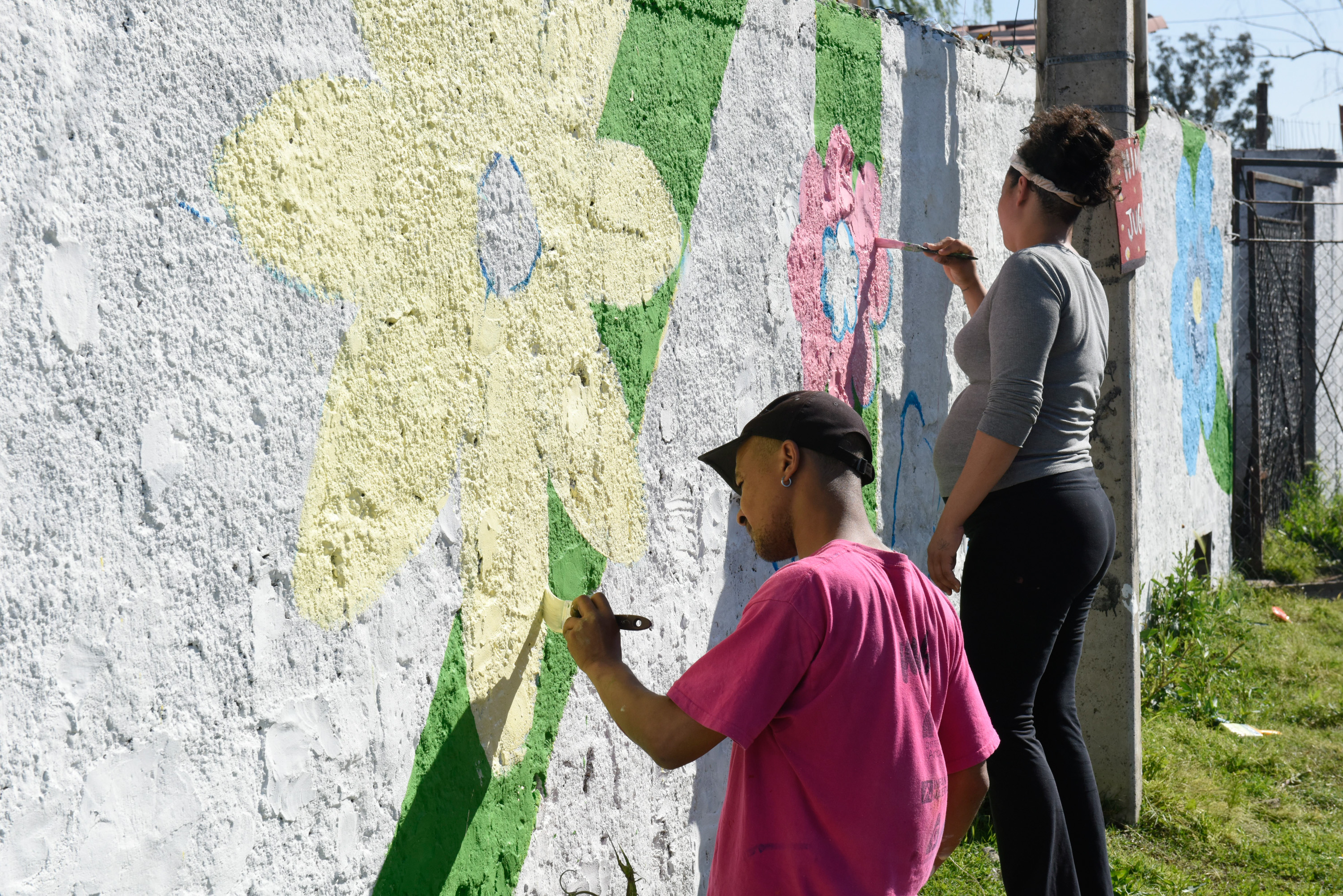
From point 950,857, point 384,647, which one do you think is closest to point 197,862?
point 384,647

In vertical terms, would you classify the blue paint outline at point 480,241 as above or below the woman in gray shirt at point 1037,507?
above

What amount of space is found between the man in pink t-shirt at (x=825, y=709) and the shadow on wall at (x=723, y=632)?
0.91 metres

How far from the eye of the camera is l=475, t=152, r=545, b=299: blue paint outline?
79.3 inches

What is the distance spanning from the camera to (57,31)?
1.36 metres

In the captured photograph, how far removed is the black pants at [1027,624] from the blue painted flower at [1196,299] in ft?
12.2

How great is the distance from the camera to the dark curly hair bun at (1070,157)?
2693 mm

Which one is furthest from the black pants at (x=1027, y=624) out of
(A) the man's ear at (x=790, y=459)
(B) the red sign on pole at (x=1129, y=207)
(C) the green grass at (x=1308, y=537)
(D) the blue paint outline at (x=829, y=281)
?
(C) the green grass at (x=1308, y=537)

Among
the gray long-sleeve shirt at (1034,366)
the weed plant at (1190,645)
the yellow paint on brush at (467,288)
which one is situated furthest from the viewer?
the weed plant at (1190,645)

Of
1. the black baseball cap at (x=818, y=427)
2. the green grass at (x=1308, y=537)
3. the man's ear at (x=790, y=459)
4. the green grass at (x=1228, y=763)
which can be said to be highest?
the black baseball cap at (x=818, y=427)

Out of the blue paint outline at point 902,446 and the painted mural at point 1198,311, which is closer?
the blue paint outline at point 902,446

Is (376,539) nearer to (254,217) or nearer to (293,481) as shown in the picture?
(293,481)

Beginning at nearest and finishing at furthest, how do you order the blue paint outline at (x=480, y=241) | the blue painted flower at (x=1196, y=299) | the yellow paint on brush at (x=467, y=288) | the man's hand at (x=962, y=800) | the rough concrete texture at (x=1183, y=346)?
the yellow paint on brush at (x=467, y=288), the man's hand at (x=962, y=800), the blue paint outline at (x=480, y=241), the rough concrete texture at (x=1183, y=346), the blue painted flower at (x=1196, y=299)

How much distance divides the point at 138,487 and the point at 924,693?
3.62 ft

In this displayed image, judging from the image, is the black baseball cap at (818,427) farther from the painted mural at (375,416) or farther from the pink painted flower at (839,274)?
the pink painted flower at (839,274)
